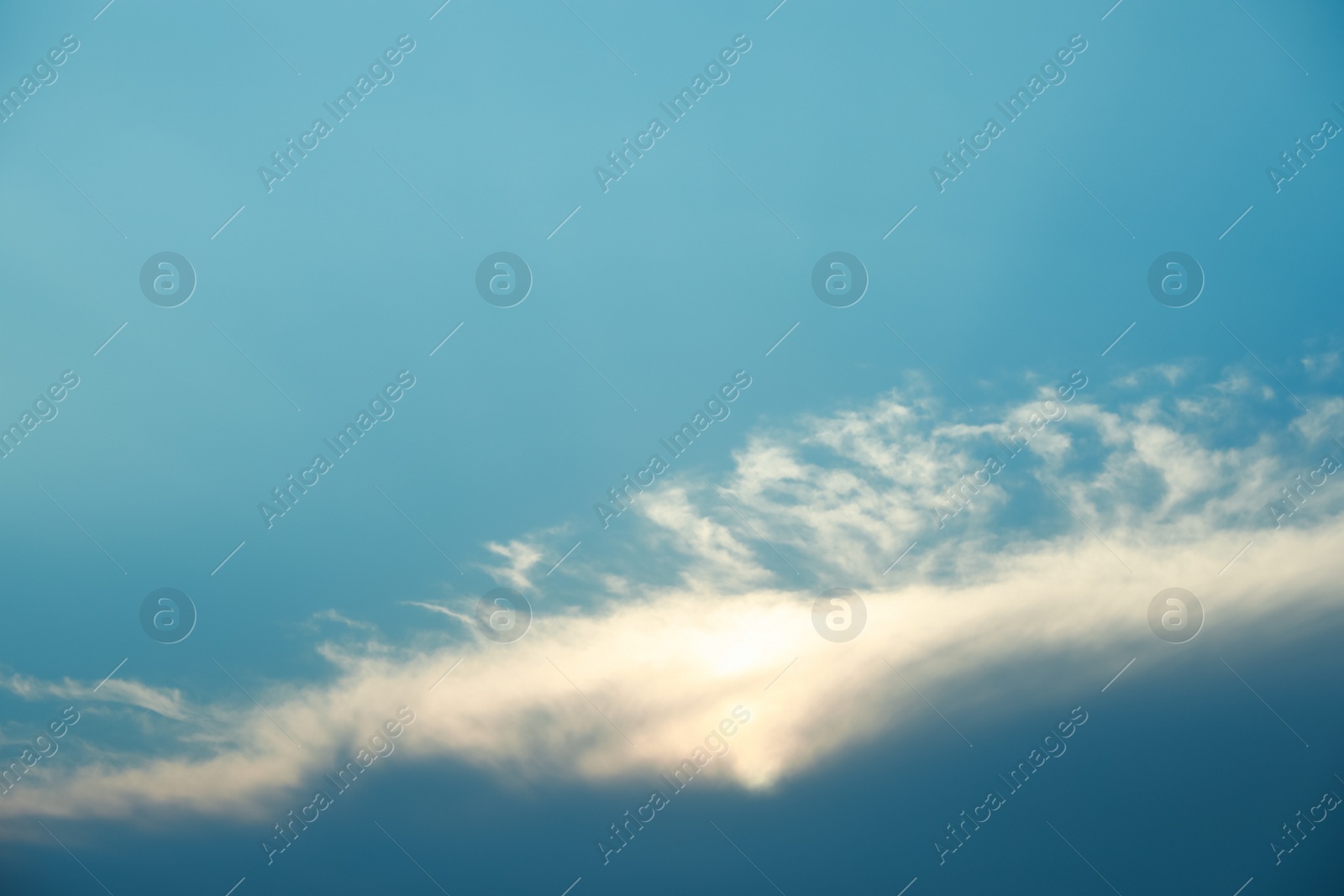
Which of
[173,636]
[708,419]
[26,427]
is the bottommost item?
[708,419]

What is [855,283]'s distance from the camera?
21156 millimetres

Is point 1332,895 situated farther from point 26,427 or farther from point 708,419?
point 26,427

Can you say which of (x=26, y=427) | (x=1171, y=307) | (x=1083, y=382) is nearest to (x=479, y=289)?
(x=26, y=427)

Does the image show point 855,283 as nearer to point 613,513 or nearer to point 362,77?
point 613,513

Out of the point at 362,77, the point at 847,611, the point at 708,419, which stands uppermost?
the point at 362,77

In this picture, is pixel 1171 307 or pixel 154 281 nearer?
pixel 154 281

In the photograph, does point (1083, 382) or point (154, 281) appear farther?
point (1083, 382)

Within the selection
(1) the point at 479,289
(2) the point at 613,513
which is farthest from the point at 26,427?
(2) the point at 613,513

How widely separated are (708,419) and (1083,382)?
366 inches

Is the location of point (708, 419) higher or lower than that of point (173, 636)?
lower

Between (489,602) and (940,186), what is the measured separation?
1506 centimetres

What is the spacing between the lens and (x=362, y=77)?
2155 centimetres

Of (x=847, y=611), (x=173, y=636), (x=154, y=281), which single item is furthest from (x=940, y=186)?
(x=173, y=636)

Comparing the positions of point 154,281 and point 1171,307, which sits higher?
point 154,281
